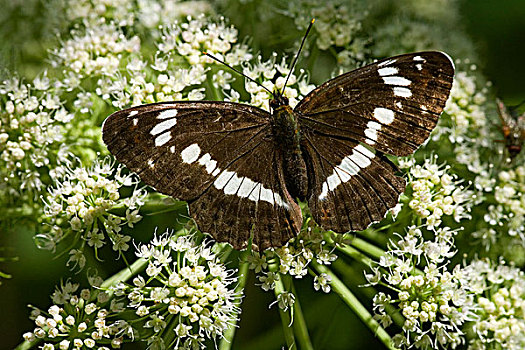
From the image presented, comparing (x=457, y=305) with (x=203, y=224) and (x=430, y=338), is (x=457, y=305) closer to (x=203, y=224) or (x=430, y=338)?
(x=430, y=338)

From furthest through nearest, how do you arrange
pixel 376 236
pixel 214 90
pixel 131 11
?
pixel 131 11, pixel 214 90, pixel 376 236

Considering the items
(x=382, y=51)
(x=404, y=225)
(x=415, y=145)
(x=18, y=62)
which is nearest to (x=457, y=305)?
(x=404, y=225)

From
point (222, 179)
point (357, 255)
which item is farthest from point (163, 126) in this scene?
point (357, 255)

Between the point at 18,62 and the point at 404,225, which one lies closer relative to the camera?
the point at 404,225

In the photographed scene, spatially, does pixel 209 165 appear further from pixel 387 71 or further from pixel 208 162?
pixel 387 71

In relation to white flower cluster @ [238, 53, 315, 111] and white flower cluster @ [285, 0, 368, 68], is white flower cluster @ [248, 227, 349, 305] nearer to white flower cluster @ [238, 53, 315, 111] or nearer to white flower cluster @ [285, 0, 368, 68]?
white flower cluster @ [238, 53, 315, 111]

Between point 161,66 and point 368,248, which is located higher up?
point 161,66
